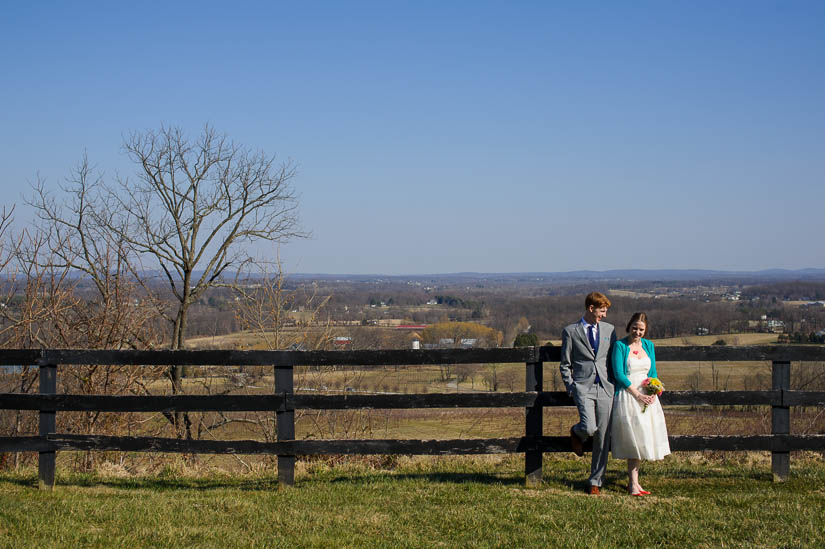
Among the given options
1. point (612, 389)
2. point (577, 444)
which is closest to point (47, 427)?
point (577, 444)

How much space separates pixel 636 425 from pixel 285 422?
11.8ft

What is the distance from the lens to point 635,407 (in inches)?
274

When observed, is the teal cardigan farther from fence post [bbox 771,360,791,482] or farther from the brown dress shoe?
fence post [bbox 771,360,791,482]

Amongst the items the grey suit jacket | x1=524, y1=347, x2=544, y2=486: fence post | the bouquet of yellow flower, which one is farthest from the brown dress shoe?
the bouquet of yellow flower

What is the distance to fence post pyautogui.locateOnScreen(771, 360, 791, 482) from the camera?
297 inches

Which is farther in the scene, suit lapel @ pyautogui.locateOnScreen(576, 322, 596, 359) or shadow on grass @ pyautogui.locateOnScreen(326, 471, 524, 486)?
shadow on grass @ pyautogui.locateOnScreen(326, 471, 524, 486)

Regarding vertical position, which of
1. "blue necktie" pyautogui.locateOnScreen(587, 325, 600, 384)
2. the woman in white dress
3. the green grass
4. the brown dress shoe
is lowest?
the green grass

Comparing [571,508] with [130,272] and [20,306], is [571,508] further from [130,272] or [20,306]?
[130,272]

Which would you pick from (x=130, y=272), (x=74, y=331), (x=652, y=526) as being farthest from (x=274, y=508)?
(x=130, y=272)

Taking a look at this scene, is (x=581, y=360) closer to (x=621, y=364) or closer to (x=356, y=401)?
(x=621, y=364)

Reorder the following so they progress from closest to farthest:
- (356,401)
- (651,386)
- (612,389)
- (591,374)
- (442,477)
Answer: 1. (651,386)
2. (591,374)
3. (612,389)
4. (356,401)
5. (442,477)

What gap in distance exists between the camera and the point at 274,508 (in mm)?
6723

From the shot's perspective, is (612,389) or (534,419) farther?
(534,419)

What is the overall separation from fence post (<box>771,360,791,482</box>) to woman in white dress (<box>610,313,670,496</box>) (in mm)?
1476
